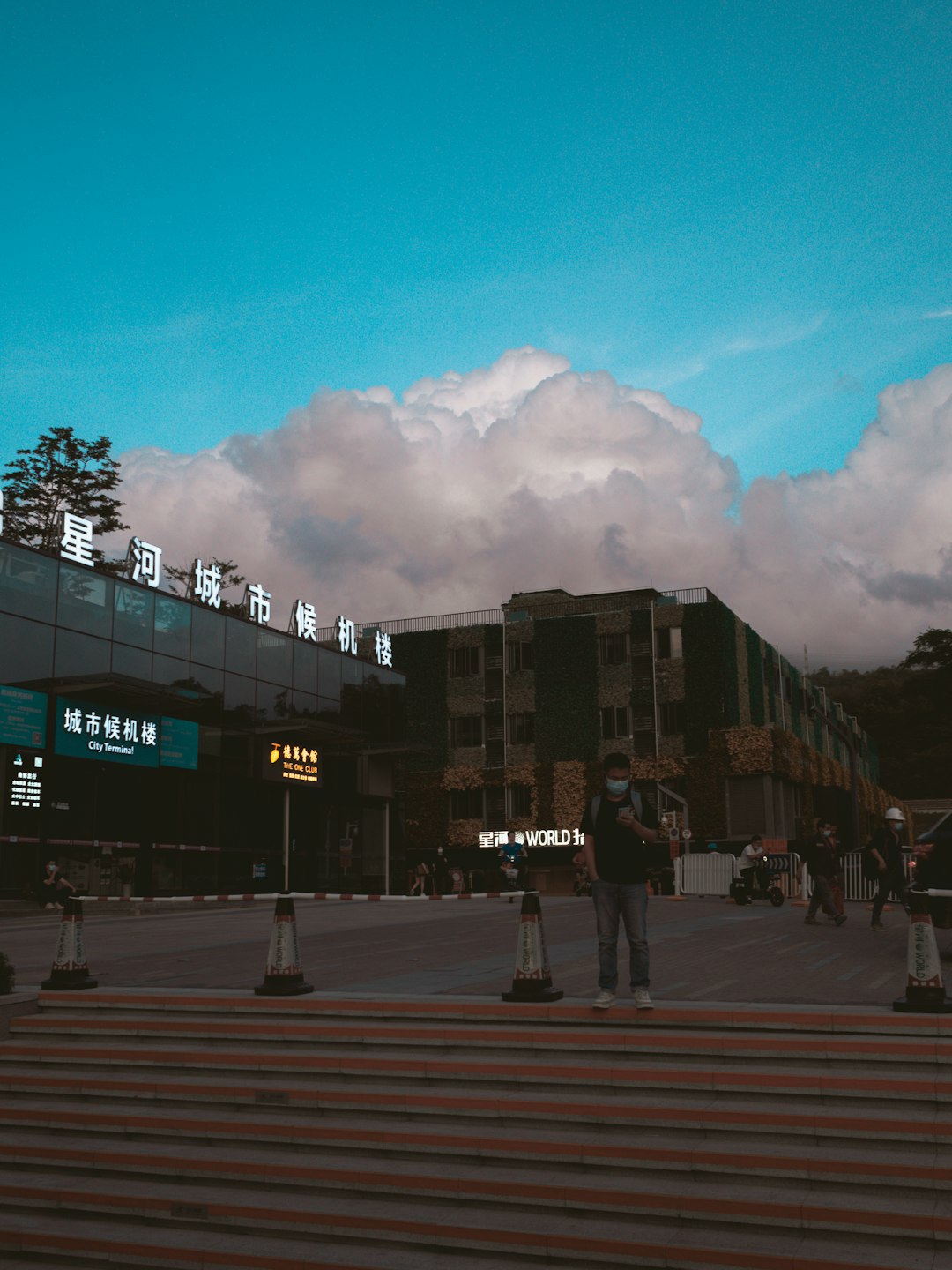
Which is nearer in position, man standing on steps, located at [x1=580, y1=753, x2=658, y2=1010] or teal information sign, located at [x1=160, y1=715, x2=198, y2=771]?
man standing on steps, located at [x1=580, y1=753, x2=658, y2=1010]

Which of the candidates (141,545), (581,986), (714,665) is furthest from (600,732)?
(581,986)

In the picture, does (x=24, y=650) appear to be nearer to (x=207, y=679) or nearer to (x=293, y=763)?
(x=207, y=679)

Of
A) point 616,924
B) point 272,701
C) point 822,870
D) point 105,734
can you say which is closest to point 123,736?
point 105,734

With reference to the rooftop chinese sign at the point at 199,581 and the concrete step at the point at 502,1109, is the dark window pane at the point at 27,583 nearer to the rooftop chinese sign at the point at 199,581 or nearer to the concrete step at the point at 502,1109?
the rooftop chinese sign at the point at 199,581

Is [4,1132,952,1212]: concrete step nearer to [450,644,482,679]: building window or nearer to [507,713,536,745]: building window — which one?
Result: [507,713,536,745]: building window

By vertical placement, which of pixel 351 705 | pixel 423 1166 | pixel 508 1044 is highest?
pixel 351 705

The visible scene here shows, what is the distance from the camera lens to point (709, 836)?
55.7 metres

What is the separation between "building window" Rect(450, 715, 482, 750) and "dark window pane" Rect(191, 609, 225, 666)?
2648cm

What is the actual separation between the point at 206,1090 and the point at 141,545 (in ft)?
93.4

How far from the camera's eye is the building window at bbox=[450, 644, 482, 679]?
2490 inches

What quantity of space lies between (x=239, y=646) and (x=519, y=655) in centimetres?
2585

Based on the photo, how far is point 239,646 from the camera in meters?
38.7

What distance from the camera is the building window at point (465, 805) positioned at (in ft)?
203

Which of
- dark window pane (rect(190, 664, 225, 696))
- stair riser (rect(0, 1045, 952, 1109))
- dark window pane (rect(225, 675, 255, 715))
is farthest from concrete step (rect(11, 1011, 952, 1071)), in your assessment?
dark window pane (rect(225, 675, 255, 715))
